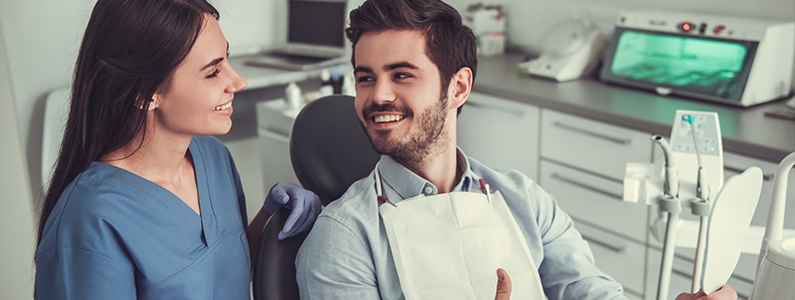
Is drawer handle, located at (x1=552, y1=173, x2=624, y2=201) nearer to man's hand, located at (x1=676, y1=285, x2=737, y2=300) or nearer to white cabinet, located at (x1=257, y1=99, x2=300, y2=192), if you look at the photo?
white cabinet, located at (x1=257, y1=99, x2=300, y2=192)

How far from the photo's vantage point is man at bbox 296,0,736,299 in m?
1.08

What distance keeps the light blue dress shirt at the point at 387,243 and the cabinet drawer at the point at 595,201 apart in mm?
917

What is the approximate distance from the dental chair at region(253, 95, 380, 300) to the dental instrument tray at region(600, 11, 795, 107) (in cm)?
142

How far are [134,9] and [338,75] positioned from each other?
157 cm

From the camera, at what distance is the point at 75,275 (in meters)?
0.96

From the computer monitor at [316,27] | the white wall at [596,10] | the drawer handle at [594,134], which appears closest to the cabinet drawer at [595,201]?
the drawer handle at [594,134]

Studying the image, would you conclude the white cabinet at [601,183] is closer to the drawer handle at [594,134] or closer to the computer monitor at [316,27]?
the drawer handle at [594,134]

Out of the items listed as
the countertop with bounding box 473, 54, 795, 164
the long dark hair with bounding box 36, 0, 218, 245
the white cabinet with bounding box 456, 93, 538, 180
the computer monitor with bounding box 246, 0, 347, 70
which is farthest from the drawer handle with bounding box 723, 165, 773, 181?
the computer monitor with bounding box 246, 0, 347, 70

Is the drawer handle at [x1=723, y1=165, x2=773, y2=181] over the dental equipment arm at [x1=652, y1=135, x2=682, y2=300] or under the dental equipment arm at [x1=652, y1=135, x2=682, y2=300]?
under

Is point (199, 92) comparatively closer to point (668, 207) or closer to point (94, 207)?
point (94, 207)

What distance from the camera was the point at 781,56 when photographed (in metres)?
2.15

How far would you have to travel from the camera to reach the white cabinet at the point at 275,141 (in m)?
2.51

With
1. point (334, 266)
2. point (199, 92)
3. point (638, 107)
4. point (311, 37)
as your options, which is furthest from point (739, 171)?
point (311, 37)

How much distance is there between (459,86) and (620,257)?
4.13ft
